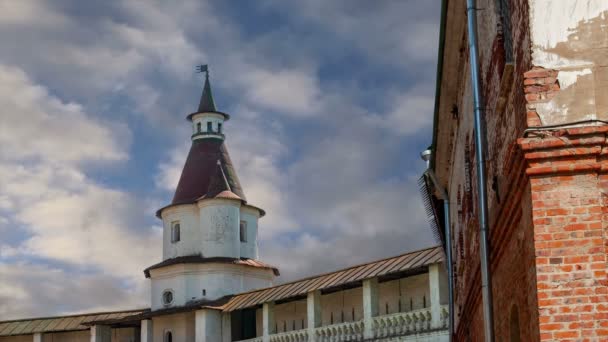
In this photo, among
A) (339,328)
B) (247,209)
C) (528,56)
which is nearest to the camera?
(528,56)

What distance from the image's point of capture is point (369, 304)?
3859 centimetres

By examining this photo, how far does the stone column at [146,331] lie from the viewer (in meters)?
49.7

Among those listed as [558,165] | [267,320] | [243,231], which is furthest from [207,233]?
[558,165]

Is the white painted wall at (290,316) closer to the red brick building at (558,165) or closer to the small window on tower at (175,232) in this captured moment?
the small window on tower at (175,232)

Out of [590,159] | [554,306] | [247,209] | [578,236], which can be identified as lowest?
[554,306]

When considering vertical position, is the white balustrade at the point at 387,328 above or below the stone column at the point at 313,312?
below

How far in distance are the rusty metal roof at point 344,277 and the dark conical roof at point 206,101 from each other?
11212 mm

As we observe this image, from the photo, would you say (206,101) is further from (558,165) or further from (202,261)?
(558,165)

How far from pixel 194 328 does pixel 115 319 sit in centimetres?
430

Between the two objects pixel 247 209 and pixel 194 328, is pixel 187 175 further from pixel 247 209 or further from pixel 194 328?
pixel 194 328

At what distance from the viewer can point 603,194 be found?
322 inches

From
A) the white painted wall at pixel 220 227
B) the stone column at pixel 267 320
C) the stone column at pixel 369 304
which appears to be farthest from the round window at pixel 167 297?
the stone column at pixel 369 304

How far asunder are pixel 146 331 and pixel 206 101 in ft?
39.5

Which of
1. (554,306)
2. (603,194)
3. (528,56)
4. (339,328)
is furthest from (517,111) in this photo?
(339,328)
